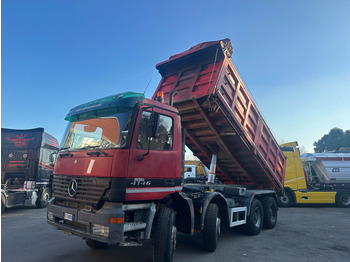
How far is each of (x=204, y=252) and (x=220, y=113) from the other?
3.04 meters

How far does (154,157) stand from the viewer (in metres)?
3.88

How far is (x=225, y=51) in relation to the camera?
5.53 meters

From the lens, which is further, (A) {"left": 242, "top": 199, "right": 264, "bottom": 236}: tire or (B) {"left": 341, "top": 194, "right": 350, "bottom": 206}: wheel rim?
Answer: (B) {"left": 341, "top": 194, "right": 350, "bottom": 206}: wheel rim

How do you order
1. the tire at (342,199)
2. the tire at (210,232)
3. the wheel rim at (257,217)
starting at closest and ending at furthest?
the tire at (210,232) < the wheel rim at (257,217) < the tire at (342,199)

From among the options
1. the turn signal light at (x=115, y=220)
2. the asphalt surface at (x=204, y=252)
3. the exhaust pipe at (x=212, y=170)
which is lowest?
the asphalt surface at (x=204, y=252)

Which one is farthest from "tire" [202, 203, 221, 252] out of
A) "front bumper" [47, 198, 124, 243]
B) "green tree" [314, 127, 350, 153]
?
"green tree" [314, 127, 350, 153]

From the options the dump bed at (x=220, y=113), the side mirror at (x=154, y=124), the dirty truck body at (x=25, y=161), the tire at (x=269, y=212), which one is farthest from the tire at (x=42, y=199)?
the side mirror at (x=154, y=124)

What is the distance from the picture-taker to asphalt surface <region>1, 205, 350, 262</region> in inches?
180

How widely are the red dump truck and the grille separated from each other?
15 mm

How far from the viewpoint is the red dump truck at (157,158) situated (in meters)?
3.50

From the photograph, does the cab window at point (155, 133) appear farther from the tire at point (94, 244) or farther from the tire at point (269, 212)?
the tire at point (269, 212)

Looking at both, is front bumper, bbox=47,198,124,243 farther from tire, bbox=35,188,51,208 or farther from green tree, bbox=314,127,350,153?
green tree, bbox=314,127,350,153

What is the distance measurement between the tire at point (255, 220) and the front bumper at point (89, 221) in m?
4.19

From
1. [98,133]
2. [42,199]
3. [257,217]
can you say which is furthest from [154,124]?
[42,199]
